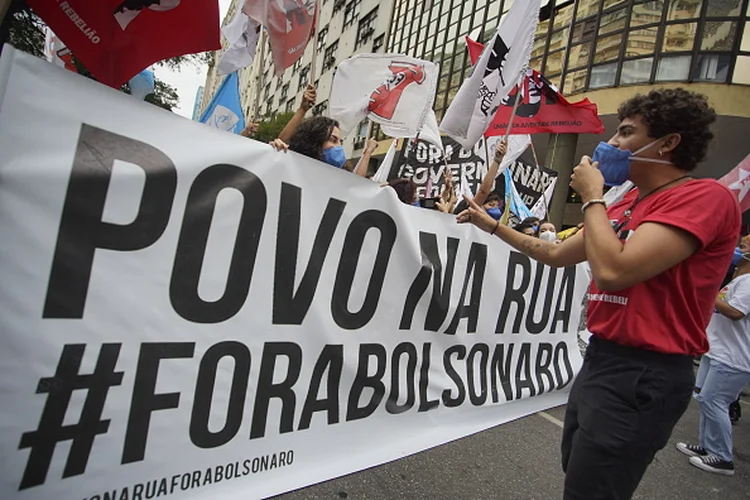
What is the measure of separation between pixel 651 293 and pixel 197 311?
1.51 metres

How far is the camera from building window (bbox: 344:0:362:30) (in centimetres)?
3306

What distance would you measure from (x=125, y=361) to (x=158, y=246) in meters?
0.38

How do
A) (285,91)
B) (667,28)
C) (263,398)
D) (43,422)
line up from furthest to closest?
(285,91) < (667,28) < (263,398) < (43,422)

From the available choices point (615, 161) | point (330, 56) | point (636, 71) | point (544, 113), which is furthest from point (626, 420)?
point (330, 56)

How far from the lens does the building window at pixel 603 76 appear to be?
14.0 m

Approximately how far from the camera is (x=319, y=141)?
9.90 ft

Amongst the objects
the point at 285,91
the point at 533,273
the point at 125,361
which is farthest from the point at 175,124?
the point at 285,91

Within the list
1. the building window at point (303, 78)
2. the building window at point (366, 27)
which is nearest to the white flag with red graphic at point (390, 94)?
the building window at point (366, 27)

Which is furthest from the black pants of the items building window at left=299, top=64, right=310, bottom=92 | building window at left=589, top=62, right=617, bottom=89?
building window at left=299, top=64, right=310, bottom=92

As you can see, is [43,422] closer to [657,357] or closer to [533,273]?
[657,357]

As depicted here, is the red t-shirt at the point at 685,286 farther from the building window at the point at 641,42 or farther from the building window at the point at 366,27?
the building window at the point at 366,27

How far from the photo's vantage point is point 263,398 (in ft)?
5.67

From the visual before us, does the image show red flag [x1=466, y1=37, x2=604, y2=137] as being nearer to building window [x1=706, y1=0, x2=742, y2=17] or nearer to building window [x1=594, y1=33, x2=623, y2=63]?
building window [x1=594, y1=33, x2=623, y2=63]

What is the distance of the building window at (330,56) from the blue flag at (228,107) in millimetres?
34109
